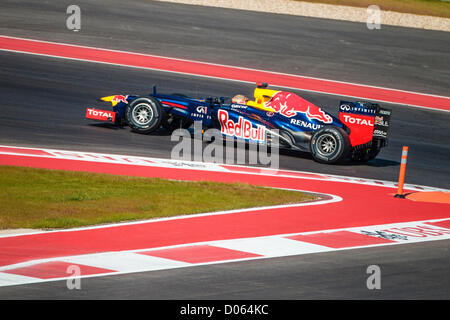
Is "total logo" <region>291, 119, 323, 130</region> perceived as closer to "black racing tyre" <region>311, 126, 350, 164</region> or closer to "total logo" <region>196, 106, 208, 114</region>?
"black racing tyre" <region>311, 126, 350, 164</region>

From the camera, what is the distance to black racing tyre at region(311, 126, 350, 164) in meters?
17.1

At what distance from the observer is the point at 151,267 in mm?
9805

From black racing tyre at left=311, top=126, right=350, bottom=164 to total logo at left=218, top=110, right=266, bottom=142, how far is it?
1.16m

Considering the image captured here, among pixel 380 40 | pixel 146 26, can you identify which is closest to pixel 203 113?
pixel 146 26

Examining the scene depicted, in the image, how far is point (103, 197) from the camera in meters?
13.2

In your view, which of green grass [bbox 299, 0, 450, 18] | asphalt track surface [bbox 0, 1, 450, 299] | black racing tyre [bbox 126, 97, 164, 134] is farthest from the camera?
green grass [bbox 299, 0, 450, 18]

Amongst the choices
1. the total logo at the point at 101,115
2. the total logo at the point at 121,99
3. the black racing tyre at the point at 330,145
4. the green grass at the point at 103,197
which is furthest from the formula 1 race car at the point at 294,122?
the green grass at the point at 103,197

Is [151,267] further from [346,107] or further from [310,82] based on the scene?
[310,82]

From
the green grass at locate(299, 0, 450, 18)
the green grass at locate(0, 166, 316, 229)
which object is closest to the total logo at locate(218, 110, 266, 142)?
the green grass at locate(0, 166, 316, 229)

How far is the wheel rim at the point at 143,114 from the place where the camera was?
18.1 m

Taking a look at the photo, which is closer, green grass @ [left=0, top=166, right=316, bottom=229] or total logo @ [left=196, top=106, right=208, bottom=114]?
green grass @ [left=0, top=166, right=316, bottom=229]
